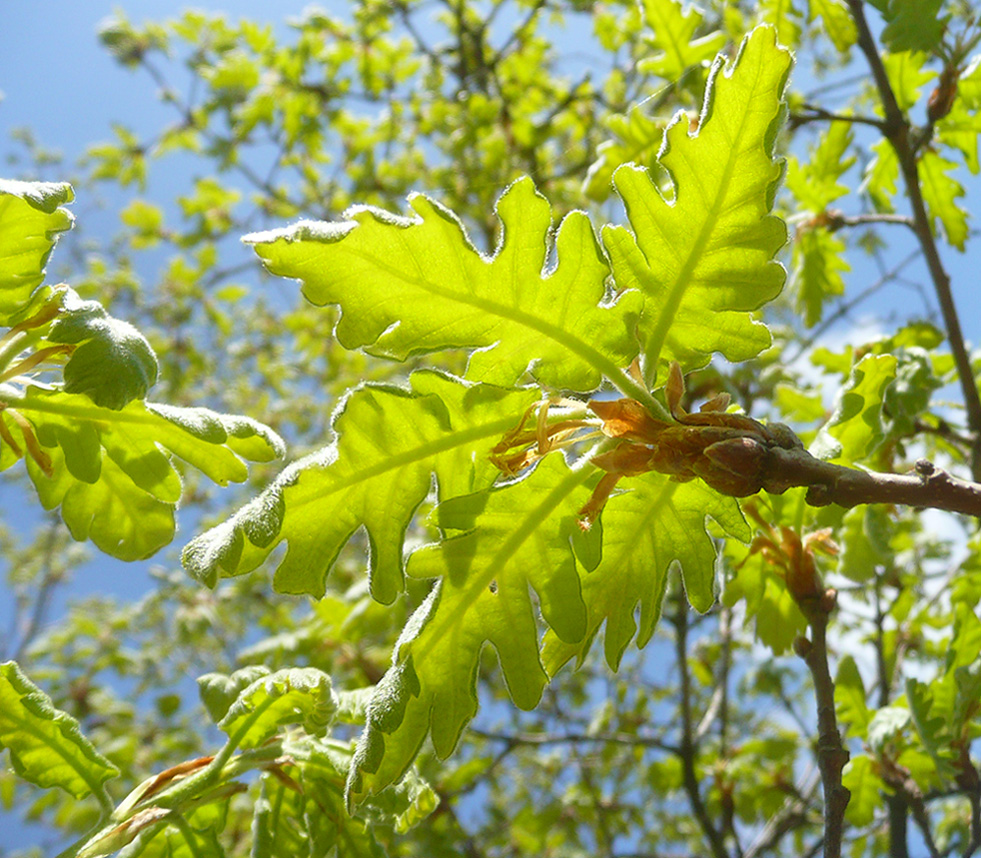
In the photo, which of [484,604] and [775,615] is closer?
[484,604]

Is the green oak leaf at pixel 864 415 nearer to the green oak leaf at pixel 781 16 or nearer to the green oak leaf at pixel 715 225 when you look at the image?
the green oak leaf at pixel 715 225

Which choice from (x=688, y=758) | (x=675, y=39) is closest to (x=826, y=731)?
(x=675, y=39)

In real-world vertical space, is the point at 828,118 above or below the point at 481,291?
above

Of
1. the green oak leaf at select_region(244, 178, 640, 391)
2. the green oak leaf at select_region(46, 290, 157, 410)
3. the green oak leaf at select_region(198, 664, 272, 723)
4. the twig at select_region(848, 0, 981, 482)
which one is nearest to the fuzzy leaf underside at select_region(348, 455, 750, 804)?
the green oak leaf at select_region(244, 178, 640, 391)

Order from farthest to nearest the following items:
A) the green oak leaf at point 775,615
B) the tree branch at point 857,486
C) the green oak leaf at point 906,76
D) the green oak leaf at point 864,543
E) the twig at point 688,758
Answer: the twig at point 688,758 < the green oak leaf at point 906,76 < the green oak leaf at point 864,543 < the green oak leaf at point 775,615 < the tree branch at point 857,486

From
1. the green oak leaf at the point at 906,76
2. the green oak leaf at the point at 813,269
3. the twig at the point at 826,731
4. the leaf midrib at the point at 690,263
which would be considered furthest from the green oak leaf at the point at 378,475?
the green oak leaf at the point at 906,76

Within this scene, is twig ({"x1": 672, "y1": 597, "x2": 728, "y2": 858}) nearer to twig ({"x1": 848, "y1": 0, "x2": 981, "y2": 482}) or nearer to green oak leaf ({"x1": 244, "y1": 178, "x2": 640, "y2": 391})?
twig ({"x1": 848, "y1": 0, "x2": 981, "y2": 482})

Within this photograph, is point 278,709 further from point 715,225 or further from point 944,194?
point 944,194
